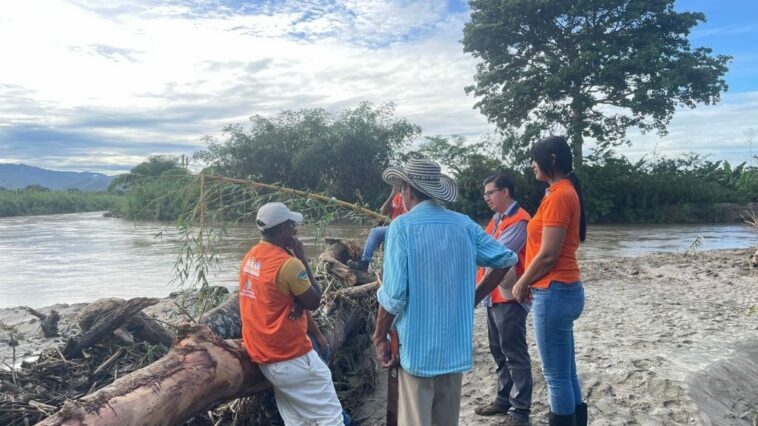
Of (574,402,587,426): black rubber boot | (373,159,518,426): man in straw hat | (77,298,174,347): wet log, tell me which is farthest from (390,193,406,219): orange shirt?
(373,159,518,426): man in straw hat

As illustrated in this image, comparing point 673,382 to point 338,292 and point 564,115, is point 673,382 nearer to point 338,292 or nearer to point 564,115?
point 338,292

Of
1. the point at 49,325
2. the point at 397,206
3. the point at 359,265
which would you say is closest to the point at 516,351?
the point at 397,206

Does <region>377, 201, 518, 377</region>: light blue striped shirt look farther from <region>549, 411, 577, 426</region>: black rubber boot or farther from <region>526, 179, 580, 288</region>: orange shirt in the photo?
<region>549, 411, 577, 426</region>: black rubber boot

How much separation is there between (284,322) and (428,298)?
3.70 ft

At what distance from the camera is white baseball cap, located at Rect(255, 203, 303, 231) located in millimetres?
3240

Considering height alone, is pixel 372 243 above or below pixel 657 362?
above

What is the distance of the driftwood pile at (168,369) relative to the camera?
2951 millimetres

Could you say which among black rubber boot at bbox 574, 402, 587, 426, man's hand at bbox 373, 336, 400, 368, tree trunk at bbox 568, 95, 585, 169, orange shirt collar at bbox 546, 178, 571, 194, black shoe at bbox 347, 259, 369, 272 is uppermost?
tree trunk at bbox 568, 95, 585, 169

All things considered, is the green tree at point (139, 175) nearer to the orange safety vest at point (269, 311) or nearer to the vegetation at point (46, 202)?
the orange safety vest at point (269, 311)

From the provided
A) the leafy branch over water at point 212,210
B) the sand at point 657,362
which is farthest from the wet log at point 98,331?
the sand at point 657,362

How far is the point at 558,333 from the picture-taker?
291cm

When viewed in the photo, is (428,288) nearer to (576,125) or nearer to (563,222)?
(563,222)

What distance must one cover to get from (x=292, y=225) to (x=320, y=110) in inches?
1104

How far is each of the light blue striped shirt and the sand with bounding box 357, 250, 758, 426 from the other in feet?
5.34
